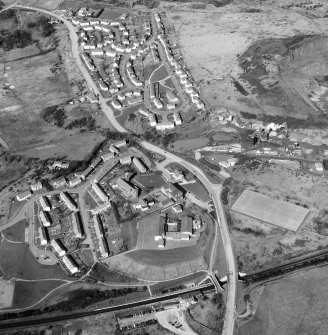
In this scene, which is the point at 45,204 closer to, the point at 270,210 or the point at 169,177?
the point at 169,177

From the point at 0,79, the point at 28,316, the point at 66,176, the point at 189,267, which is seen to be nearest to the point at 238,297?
the point at 189,267

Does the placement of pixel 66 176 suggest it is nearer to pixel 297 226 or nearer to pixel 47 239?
pixel 47 239

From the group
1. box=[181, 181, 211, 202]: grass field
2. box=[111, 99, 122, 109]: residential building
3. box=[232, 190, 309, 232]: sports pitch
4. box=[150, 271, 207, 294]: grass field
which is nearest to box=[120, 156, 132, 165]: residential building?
box=[181, 181, 211, 202]: grass field

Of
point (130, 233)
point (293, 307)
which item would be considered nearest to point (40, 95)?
point (130, 233)

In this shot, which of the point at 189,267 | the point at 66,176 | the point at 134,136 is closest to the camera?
the point at 189,267

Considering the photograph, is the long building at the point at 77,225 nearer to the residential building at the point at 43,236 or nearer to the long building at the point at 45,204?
the residential building at the point at 43,236

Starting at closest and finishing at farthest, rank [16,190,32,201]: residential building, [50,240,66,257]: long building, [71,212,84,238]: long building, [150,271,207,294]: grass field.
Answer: [150,271,207,294]: grass field, [50,240,66,257]: long building, [71,212,84,238]: long building, [16,190,32,201]: residential building

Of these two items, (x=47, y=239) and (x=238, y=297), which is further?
(x=47, y=239)

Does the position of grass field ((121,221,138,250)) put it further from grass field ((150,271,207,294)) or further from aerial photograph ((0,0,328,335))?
grass field ((150,271,207,294))
